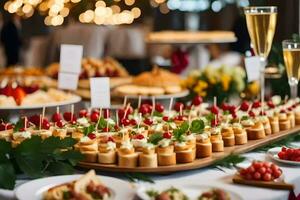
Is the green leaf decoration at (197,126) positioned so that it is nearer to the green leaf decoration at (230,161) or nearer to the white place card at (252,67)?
the green leaf decoration at (230,161)

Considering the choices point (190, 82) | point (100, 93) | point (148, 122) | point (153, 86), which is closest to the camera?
point (148, 122)

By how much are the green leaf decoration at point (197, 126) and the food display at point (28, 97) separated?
1.48 meters

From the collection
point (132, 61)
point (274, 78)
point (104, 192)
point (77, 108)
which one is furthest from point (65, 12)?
point (104, 192)

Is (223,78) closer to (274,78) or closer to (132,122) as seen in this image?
(274,78)

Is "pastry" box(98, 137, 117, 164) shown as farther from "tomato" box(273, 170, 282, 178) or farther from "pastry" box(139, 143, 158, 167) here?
"tomato" box(273, 170, 282, 178)

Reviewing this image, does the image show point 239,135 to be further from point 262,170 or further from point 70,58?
point 70,58

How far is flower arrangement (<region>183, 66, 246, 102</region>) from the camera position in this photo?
4.51m

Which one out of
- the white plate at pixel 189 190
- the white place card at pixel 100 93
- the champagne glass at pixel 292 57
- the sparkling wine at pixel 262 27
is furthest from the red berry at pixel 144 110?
the white plate at pixel 189 190

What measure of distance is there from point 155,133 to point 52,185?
592 millimetres

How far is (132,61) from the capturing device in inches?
342

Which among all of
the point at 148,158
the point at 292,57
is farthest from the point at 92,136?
the point at 292,57

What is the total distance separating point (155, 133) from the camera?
2.60 metres

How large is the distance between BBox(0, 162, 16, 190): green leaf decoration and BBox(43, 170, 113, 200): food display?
0.81ft

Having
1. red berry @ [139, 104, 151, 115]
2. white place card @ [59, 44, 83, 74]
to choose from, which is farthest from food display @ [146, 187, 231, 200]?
white place card @ [59, 44, 83, 74]
